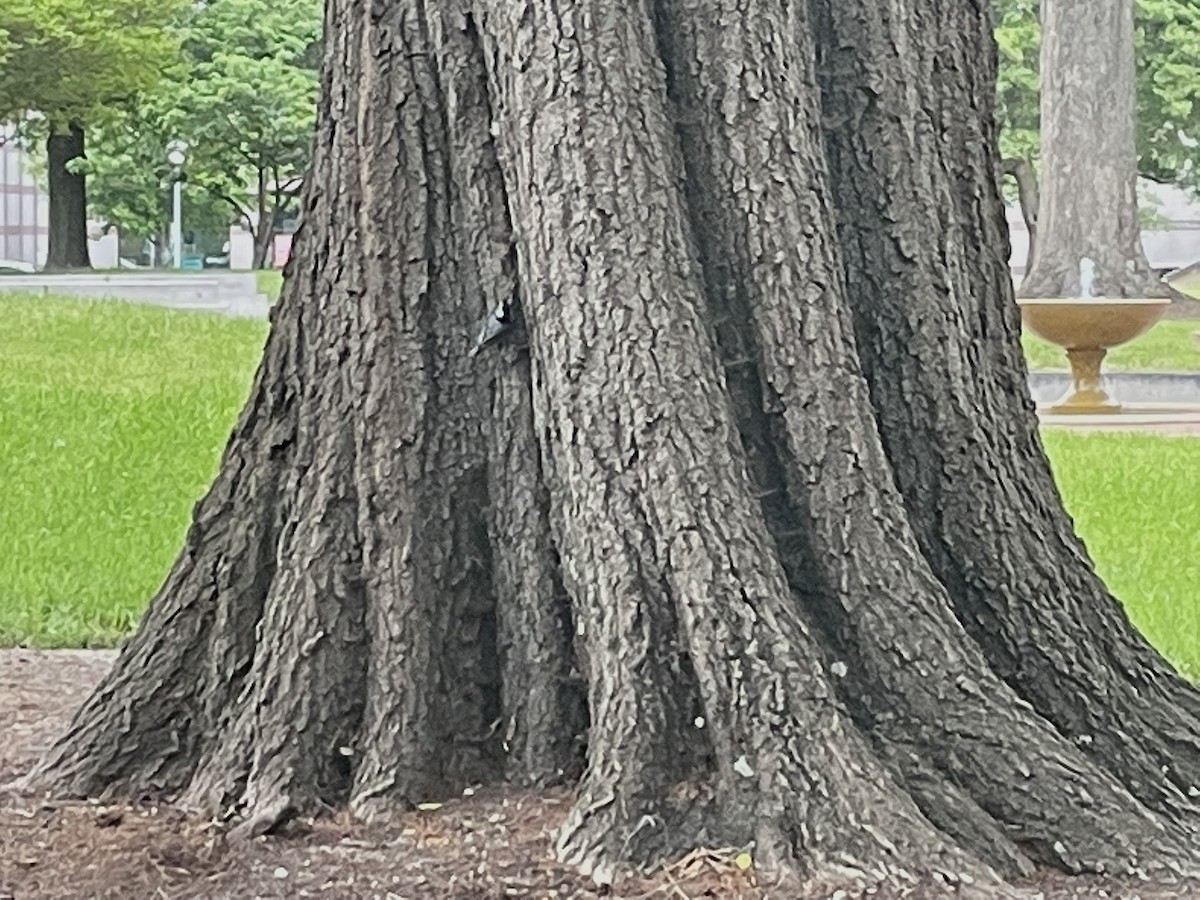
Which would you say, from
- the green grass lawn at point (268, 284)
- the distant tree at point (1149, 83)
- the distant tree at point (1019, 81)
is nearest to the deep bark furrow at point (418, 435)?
the green grass lawn at point (268, 284)

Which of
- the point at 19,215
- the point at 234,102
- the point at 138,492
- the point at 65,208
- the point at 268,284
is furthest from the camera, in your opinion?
the point at 19,215

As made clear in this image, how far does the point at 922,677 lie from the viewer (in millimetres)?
3326

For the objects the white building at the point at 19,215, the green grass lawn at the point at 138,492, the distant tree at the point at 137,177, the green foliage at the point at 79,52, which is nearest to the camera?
the green grass lawn at the point at 138,492

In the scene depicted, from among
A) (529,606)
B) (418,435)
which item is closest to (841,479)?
(529,606)

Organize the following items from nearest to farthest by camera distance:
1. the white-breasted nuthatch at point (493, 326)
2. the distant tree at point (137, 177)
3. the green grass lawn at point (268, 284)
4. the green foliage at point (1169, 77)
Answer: the white-breasted nuthatch at point (493, 326) → the green grass lawn at point (268, 284) → the green foliage at point (1169, 77) → the distant tree at point (137, 177)

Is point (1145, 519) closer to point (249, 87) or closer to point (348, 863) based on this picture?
point (348, 863)

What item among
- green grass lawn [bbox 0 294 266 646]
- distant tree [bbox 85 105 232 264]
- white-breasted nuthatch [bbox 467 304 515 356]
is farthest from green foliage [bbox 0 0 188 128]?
white-breasted nuthatch [bbox 467 304 515 356]

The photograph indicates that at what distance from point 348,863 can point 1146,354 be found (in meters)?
21.7

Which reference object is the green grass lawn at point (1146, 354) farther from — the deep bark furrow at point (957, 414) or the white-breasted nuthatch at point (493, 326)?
the white-breasted nuthatch at point (493, 326)

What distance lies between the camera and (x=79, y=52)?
3077 centimetres

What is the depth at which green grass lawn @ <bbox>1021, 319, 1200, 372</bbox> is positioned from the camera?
22.1 m

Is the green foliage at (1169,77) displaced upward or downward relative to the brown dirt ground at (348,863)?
upward

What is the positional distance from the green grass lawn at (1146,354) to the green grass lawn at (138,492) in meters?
9.90

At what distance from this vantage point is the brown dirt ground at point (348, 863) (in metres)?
3.16
